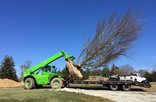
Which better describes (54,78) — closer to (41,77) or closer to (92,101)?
(41,77)

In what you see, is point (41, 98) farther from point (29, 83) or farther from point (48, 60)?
point (48, 60)

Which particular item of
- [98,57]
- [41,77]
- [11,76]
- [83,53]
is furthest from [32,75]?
[11,76]

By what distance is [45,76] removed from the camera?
14.3 meters

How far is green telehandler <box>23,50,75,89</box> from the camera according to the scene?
552 inches

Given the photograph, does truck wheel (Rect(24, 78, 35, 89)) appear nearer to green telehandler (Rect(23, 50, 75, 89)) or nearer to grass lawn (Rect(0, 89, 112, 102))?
green telehandler (Rect(23, 50, 75, 89))

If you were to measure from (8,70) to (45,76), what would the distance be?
117 ft

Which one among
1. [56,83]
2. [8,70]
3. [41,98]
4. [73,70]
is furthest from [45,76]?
[8,70]

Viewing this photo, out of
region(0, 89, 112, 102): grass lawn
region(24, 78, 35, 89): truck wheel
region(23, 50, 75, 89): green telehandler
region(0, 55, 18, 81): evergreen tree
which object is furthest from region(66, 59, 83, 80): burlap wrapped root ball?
region(0, 55, 18, 81): evergreen tree

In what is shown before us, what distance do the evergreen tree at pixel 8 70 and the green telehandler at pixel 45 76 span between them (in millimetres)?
33716

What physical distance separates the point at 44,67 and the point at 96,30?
6.82m

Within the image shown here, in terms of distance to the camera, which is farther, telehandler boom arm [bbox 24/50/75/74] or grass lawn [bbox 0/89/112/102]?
telehandler boom arm [bbox 24/50/75/74]

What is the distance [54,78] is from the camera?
1409cm

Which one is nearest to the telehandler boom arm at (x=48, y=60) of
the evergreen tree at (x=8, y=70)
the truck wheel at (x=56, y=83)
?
the truck wheel at (x=56, y=83)

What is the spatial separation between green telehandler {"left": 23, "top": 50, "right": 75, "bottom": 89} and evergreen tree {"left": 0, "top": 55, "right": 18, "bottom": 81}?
111ft
